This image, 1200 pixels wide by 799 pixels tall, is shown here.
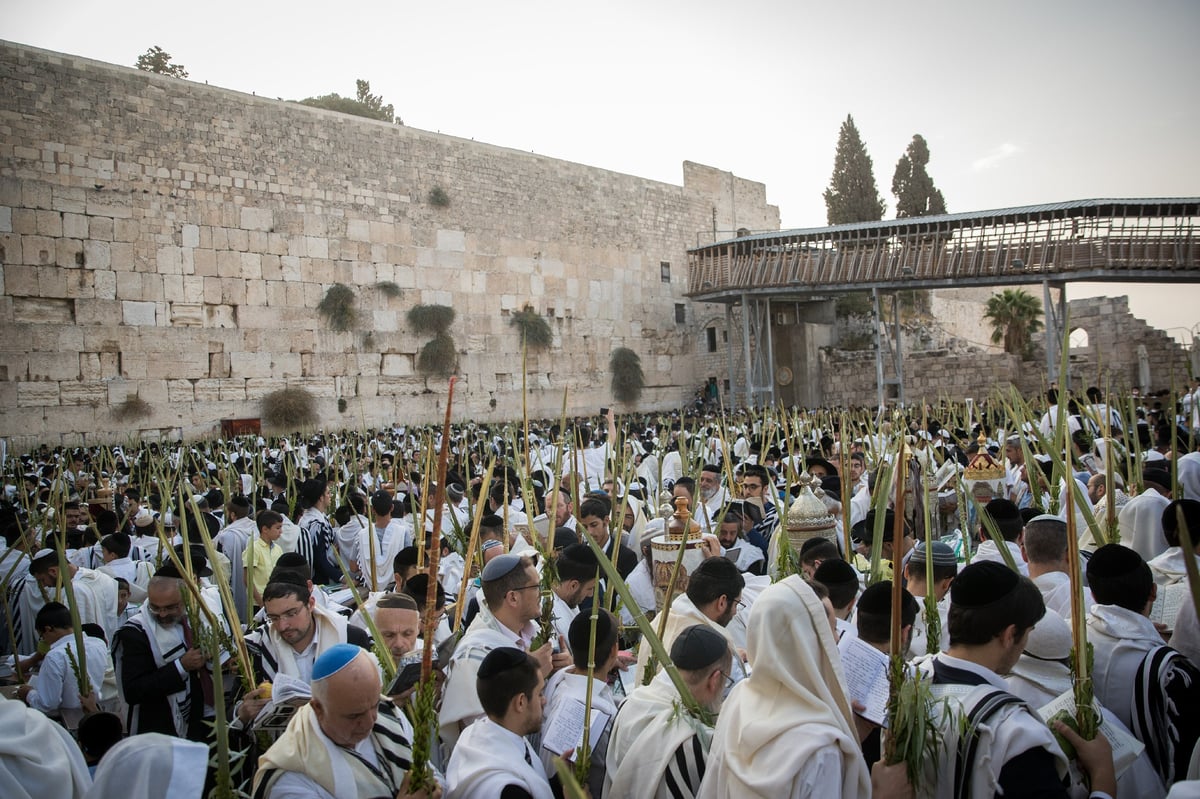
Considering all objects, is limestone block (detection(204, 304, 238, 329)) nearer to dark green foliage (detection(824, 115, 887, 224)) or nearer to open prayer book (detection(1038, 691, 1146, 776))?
open prayer book (detection(1038, 691, 1146, 776))

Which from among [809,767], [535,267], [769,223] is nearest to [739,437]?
[809,767]

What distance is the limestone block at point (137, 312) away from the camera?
53.9ft

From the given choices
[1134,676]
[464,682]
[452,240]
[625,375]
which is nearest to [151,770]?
[464,682]

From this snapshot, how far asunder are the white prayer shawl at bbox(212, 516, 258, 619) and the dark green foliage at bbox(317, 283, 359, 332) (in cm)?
1392

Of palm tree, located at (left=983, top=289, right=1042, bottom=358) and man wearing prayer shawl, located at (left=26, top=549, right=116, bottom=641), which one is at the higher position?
palm tree, located at (left=983, top=289, right=1042, bottom=358)

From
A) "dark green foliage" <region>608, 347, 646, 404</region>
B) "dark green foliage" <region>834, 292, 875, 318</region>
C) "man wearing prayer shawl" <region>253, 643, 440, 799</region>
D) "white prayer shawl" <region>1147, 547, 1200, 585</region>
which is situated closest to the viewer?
"man wearing prayer shawl" <region>253, 643, 440, 799</region>

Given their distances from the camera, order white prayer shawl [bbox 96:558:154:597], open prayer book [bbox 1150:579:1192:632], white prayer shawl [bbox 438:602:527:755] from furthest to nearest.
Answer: white prayer shawl [bbox 96:558:154:597]
open prayer book [bbox 1150:579:1192:632]
white prayer shawl [bbox 438:602:527:755]

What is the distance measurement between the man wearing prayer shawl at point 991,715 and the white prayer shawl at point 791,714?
247 mm

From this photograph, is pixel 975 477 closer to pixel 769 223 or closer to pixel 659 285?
pixel 659 285

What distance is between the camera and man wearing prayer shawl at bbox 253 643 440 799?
2.13 meters

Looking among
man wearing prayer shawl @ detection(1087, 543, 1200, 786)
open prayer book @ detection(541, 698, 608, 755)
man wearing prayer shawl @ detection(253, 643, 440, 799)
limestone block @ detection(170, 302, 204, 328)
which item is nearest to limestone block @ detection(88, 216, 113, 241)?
limestone block @ detection(170, 302, 204, 328)

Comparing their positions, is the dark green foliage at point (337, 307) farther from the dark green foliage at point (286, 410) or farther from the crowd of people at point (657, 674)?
the crowd of people at point (657, 674)

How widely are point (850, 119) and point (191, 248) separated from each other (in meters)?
23.5

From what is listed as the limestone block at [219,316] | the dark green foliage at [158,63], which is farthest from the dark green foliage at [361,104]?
the limestone block at [219,316]
